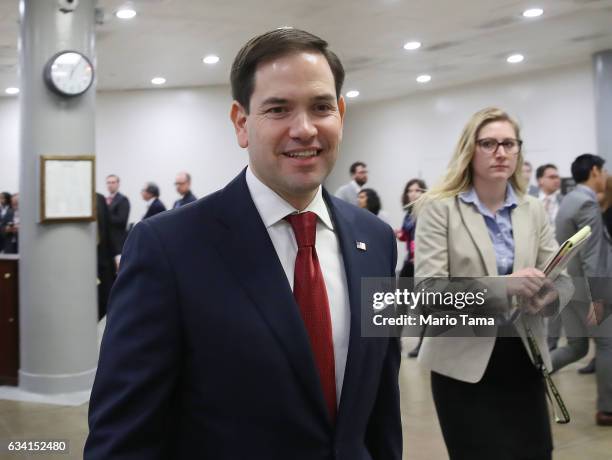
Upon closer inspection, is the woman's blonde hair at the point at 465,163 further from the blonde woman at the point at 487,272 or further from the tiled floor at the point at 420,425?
the tiled floor at the point at 420,425

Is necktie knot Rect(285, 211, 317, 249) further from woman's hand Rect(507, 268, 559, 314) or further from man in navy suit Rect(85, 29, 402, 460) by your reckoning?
woman's hand Rect(507, 268, 559, 314)

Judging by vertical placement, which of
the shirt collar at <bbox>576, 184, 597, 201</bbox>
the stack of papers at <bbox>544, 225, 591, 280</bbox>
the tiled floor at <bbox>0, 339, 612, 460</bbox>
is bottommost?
the tiled floor at <bbox>0, 339, 612, 460</bbox>

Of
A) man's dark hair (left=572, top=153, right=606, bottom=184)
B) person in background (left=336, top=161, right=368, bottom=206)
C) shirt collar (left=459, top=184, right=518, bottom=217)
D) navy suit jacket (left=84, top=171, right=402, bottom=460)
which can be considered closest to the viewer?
navy suit jacket (left=84, top=171, right=402, bottom=460)

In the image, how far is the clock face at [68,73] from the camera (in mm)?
5203

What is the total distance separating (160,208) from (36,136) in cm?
438

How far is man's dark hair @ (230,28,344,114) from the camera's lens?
136 cm

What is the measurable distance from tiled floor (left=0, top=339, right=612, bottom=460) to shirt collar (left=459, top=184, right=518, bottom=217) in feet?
6.52

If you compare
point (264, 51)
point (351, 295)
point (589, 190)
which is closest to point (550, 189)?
point (589, 190)

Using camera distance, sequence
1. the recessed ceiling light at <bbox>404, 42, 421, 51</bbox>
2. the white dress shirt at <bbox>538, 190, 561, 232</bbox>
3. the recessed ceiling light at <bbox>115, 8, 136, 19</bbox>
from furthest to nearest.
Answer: the recessed ceiling light at <bbox>404, 42, 421, 51</bbox> → the white dress shirt at <bbox>538, 190, 561, 232</bbox> → the recessed ceiling light at <bbox>115, 8, 136, 19</bbox>

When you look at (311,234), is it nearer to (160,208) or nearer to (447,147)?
(160,208)

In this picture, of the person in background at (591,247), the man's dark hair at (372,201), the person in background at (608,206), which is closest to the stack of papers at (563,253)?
the person in background at (591,247)

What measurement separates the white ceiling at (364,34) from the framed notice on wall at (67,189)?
8.84 feet

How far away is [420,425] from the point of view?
14.9 feet

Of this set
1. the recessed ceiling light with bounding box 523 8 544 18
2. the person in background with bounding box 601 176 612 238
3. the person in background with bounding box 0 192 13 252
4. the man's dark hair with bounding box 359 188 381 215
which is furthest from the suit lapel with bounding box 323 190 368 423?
the person in background with bounding box 0 192 13 252
